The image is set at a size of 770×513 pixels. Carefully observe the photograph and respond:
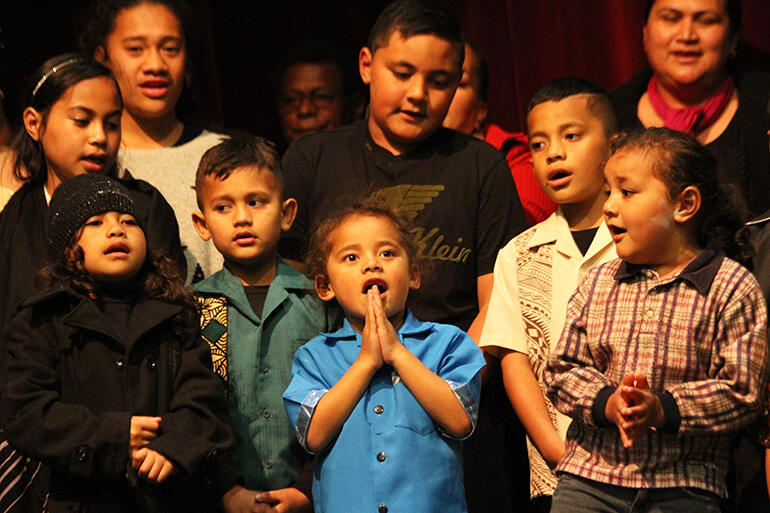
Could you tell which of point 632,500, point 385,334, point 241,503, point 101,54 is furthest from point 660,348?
point 101,54

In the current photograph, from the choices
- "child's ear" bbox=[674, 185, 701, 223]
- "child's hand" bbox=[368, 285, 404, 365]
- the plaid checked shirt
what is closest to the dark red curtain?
"child's ear" bbox=[674, 185, 701, 223]

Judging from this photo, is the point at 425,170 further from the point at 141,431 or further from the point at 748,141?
the point at 141,431

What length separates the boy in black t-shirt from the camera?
11.6 ft

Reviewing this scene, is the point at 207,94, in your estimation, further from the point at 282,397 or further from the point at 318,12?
the point at 282,397

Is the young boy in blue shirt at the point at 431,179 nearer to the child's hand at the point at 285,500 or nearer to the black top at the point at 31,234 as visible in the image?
the black top at the point at 31,234

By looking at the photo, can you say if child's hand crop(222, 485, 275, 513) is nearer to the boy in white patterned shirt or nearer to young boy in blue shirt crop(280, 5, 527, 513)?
young boy in blue shirt crop(280, 5, 527, 513)

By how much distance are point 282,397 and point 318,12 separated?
9.54 ft

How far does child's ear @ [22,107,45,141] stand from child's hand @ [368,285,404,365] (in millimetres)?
1229

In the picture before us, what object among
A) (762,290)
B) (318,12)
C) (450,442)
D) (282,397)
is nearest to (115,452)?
(282,397)

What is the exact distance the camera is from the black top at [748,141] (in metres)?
3.69

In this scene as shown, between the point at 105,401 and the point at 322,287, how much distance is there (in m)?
0.67

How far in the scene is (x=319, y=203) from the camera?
3.62m

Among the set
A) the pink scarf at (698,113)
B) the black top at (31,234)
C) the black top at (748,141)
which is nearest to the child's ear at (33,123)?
the black top at (31,234)

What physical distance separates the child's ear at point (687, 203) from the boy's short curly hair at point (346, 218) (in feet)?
2.37
